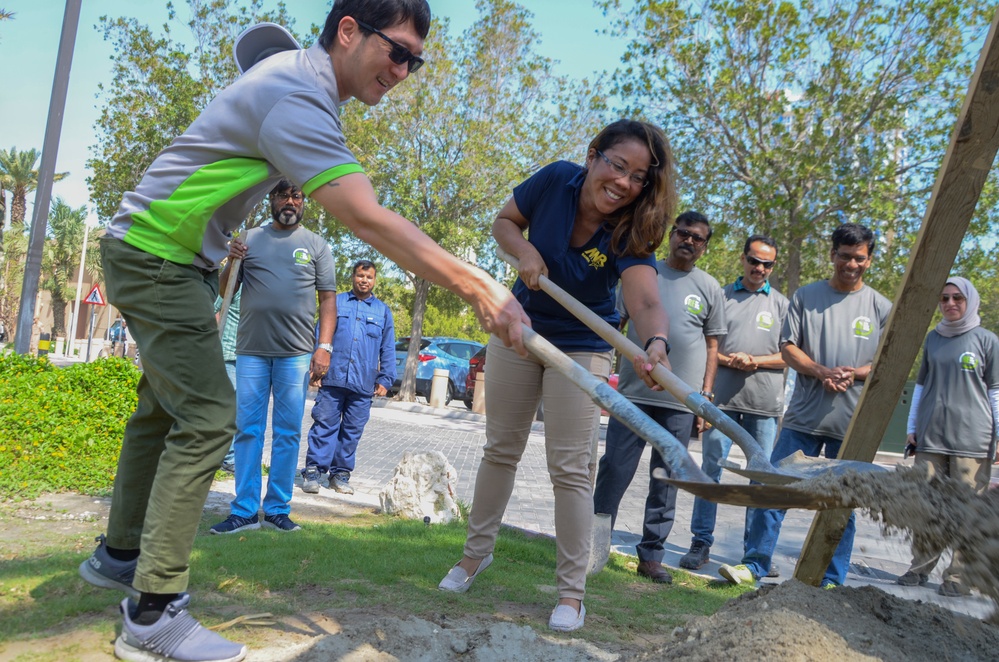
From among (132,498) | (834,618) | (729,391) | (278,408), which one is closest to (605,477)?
(729,391)

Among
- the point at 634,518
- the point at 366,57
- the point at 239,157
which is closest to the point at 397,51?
the point at 366,57

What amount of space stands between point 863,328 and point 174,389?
4355 millimetres

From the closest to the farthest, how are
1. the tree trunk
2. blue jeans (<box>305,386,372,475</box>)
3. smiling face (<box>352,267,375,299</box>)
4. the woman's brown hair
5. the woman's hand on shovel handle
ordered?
the woman's hand on shovel handle, the woman's brown hair, blue jeans (<box>305,386,372,475</box>), smiling face (<box>352,267,375,299</box>), the tree trunk

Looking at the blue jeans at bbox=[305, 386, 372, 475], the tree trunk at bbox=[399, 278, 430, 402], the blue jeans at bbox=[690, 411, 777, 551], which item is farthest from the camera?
the tree trunk at bbox=[399, 278, 430, 402]

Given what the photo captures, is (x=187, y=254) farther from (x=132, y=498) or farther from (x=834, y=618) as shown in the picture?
(x=834, y=618)

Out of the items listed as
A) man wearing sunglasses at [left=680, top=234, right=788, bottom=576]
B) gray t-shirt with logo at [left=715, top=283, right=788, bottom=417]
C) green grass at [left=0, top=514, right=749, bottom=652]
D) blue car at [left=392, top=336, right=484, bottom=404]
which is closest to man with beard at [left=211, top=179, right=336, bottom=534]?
green grass at [left=0, top=514, right=749, bottom=652]

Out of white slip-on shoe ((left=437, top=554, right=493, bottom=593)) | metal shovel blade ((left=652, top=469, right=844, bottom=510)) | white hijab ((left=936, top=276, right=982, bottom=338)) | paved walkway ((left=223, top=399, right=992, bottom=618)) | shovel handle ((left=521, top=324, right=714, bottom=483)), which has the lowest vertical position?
paved walkway ((left=223, top=399, right=992, bottom=618))

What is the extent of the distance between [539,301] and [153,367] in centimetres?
176

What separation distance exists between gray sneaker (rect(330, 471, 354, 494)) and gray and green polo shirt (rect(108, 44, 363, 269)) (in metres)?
4.51

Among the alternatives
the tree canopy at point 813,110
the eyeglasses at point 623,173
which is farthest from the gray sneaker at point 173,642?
the tree canopy at point 813,110

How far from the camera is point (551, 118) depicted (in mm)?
23359

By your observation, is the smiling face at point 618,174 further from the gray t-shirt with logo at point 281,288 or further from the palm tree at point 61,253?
the palm tree at point 61,253

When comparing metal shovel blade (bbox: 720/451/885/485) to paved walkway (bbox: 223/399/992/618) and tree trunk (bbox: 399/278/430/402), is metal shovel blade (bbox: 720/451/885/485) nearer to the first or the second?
paved walkway (bbox: 223/399/992/618)

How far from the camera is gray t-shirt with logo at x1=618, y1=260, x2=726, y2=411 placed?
18.3 ft
